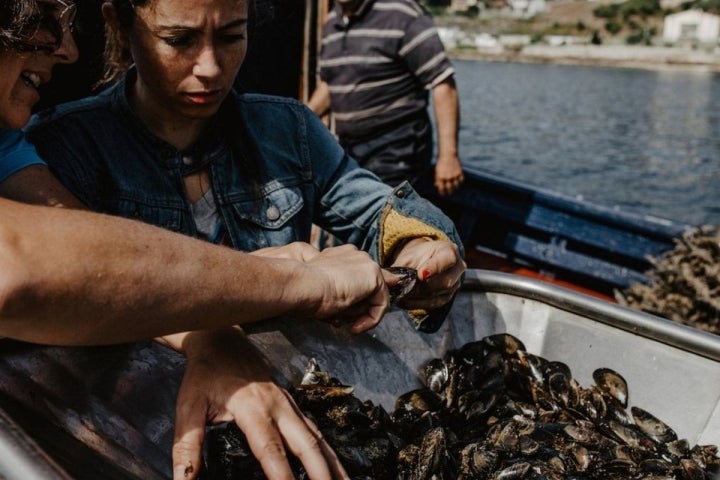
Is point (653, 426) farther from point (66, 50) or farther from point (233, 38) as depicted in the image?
point (66, 50)

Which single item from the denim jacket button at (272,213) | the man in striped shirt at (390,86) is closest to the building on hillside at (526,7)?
the man in striped shirt at (390,86)

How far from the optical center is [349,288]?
1.56 m

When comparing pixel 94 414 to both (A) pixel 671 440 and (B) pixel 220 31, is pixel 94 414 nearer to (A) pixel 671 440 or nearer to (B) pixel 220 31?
(B) pixel 220 31

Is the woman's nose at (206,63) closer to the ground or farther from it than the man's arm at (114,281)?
farther from it

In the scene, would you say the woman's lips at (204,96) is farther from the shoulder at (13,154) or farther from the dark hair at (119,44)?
the shoulder at (13,154)

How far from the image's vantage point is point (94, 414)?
143 cm

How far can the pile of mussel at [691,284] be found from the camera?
16.1 feet

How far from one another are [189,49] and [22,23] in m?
0.51

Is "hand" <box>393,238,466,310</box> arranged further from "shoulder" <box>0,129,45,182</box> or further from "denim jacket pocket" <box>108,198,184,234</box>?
"shoulder" <box>0,129,45,182</box>

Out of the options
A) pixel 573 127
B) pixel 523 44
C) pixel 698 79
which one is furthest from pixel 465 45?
pixel 573 127

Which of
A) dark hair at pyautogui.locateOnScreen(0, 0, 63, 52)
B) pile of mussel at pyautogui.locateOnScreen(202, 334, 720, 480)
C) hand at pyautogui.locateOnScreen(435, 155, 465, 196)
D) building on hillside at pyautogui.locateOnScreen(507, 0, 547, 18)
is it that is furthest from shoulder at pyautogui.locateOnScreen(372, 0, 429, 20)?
building on hillside at pyautogui.locateOnScreen(507, 0, 547, 18)

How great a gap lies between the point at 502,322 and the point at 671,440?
2.16 feet

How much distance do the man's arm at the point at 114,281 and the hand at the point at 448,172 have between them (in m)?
3.89

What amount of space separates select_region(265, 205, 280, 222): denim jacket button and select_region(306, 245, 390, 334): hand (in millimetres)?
671
